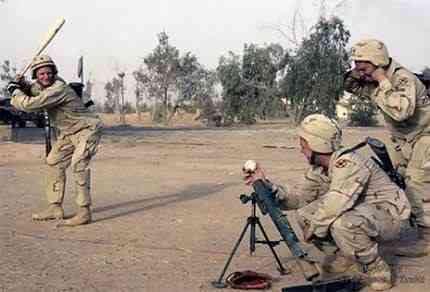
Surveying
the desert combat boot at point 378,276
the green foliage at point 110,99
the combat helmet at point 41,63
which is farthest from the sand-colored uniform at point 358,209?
the green foliage at point 110,99

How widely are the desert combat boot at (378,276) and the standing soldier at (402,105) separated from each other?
1.39 meters

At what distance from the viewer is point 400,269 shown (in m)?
6.29

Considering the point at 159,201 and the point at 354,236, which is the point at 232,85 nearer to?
the point at 159,201

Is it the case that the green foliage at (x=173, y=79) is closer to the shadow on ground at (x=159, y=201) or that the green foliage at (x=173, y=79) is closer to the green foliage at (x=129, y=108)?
the green foliage at (x=129, y=108)

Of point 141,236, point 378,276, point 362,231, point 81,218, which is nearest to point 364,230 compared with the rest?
Result: point 362,231

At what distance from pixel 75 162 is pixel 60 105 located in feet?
2.13

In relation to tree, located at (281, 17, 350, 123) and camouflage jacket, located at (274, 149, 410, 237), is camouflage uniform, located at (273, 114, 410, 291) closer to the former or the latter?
camouflage jacket, located at (274, 149, 410, 237)

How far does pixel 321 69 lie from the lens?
38531mm

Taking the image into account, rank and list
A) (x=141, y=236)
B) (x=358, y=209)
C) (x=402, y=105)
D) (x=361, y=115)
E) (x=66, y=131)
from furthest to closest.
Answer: (x=361, y=115), (x=66, y=131), (x=141, y=236), (x=402, y=105), (x=358, y=209)

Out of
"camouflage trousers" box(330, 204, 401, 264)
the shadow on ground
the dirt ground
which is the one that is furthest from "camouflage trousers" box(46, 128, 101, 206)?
"camouflage trousers" box(330, 204, 401, 264)

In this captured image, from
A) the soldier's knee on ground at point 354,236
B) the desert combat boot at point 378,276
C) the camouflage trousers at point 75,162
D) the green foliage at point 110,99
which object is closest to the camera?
the soldier's knee on ground at point 354,236

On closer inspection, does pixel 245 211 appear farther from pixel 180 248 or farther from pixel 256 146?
pixel 256 146

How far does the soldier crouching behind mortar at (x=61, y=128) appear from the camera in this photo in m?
8.17

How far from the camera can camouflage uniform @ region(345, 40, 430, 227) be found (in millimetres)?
6480
